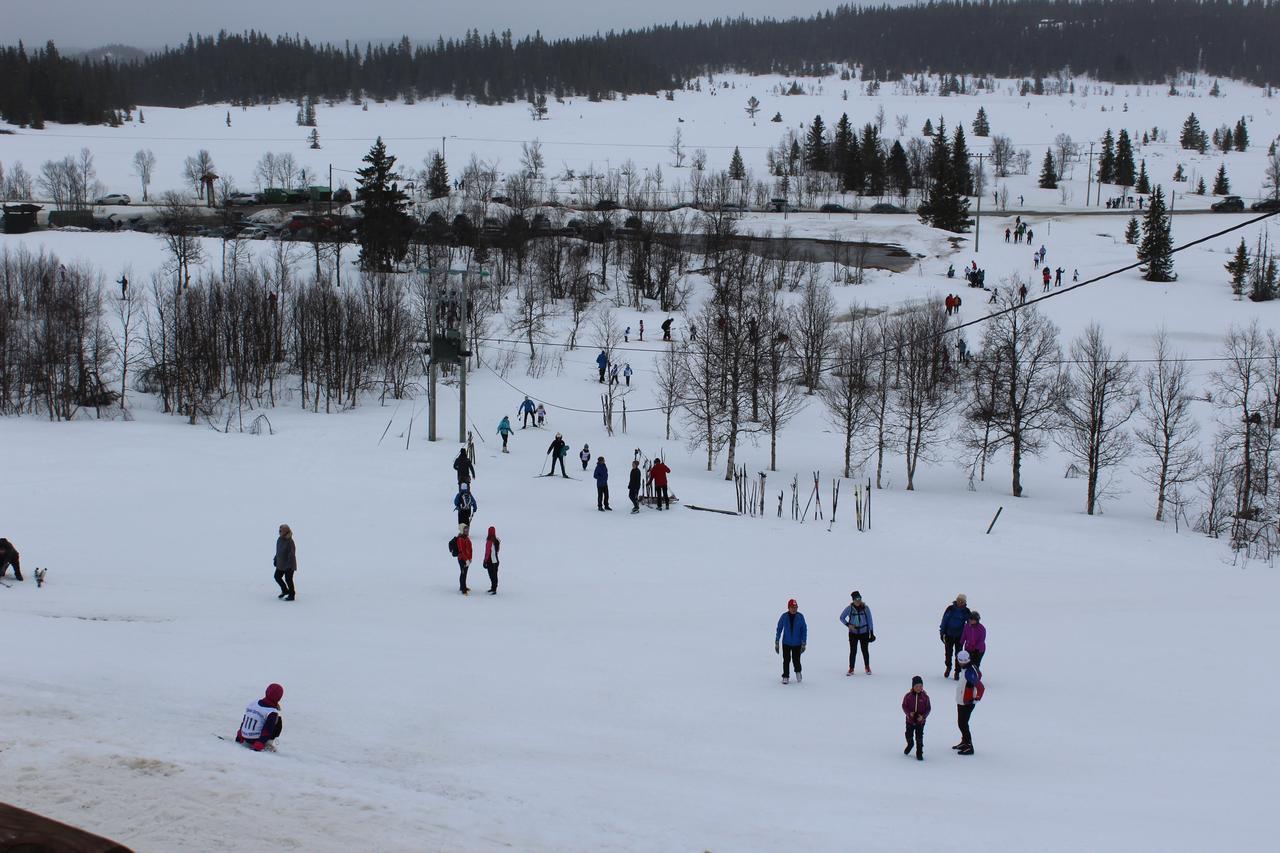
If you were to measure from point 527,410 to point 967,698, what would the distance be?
86.4 feet

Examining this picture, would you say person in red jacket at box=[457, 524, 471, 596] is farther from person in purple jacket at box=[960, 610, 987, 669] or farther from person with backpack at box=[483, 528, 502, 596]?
person in purple jacket at box=[960, 610, 987, 669]

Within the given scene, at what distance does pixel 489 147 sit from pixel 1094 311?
293 feet

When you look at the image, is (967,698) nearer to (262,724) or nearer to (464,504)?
(262,724)

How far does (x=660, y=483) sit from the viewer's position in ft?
87.0

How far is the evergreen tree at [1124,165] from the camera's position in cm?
11000

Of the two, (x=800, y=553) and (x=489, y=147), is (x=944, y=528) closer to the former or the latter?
(x=800, y=553)

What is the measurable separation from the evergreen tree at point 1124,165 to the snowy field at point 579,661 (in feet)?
287

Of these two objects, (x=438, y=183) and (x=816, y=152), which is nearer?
(x=438, y=183)

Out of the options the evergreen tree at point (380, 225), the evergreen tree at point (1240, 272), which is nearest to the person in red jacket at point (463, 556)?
the evergreen tree at point (380, 225)

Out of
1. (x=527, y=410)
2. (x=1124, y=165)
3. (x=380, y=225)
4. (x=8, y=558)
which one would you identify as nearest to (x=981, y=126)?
(x=1124, y=165)

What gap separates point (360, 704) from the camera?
12.4 m

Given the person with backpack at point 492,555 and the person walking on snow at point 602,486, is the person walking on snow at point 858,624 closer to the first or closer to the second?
the person with backpack at point 492,555

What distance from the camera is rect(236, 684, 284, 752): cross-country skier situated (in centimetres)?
1043

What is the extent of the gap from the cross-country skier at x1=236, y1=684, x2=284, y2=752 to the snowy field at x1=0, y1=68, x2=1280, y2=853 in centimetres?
18
